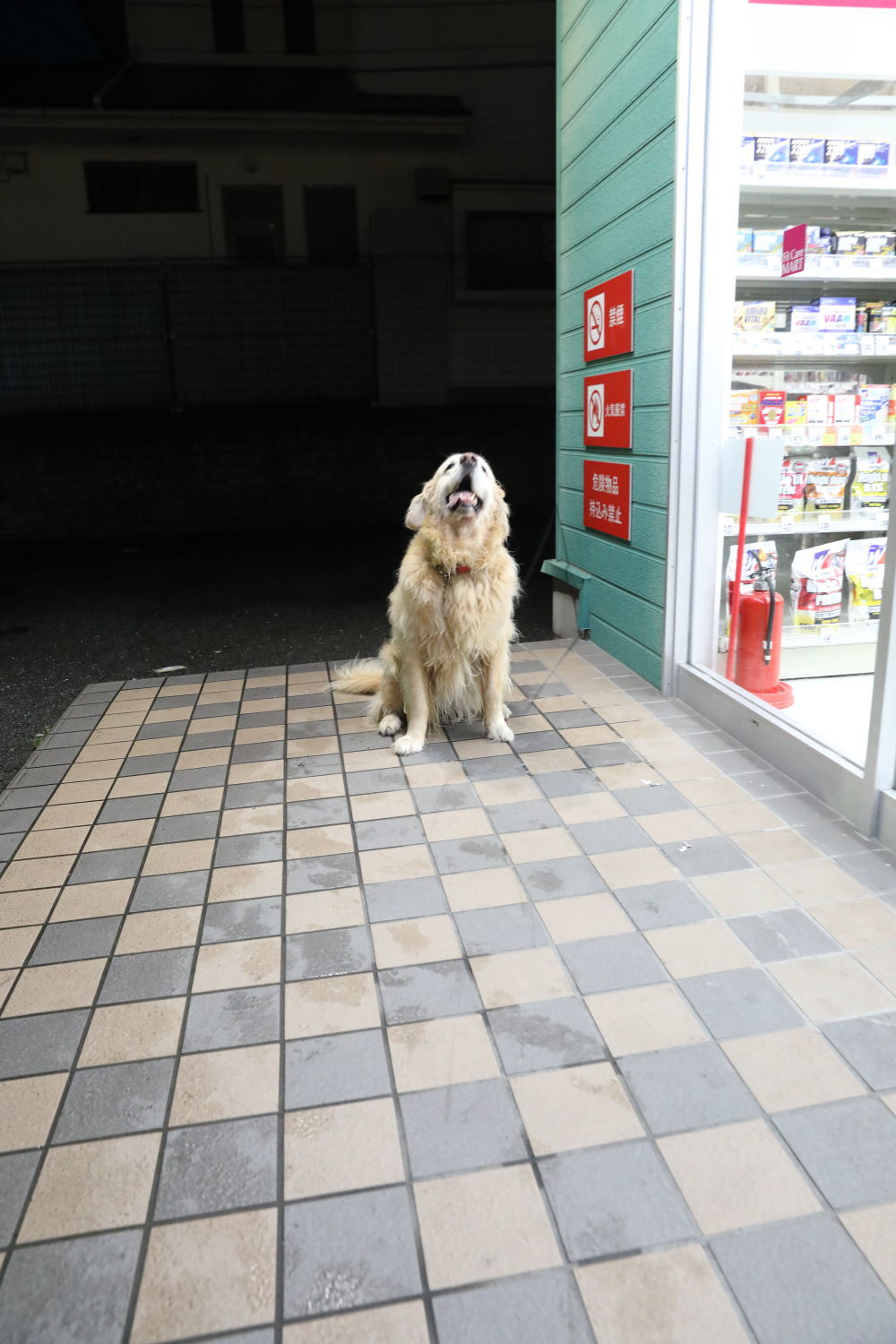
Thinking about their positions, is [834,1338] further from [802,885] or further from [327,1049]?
[802,885]

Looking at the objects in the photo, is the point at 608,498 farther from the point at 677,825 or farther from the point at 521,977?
the point at 521,977

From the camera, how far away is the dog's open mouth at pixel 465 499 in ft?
10.6

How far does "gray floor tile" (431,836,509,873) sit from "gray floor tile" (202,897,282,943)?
510 mm

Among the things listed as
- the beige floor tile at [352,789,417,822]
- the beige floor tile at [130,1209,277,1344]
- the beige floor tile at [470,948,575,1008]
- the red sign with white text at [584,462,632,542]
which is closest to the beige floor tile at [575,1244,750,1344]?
the beige floor tile at [130,1209,277,1344]

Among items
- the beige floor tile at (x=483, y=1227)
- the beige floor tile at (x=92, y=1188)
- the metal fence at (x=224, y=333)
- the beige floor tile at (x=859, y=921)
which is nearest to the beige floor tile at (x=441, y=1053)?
the beige floor tile at (x=483, y=1227)

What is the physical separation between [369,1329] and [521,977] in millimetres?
857

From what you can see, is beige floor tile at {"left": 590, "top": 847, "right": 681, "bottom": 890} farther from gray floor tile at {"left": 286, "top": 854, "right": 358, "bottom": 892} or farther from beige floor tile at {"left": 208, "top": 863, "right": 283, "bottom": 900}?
beige floor tile at {"left": 208, "top": 863, "right": 283, "bottom": 900}

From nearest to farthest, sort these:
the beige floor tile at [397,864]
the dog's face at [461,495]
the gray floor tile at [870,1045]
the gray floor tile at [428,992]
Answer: the gray floor tile at [870,1045] < the gray floor tile at [428,992] < the beige floor tile at [397,864] < the dog's face at [461,495]

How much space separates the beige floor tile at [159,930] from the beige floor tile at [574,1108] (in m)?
1.01

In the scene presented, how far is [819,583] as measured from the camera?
12.7 ft

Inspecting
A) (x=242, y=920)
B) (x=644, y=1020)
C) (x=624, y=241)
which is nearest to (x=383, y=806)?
(x=242, y=920)

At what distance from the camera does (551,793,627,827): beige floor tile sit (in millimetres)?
2791

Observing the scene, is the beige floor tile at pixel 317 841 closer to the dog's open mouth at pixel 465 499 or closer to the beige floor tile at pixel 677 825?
the beige floor tile at pixel 677 825

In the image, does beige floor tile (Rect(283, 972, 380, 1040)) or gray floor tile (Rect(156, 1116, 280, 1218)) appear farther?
beige floor tile (Rect(283, 972, 380, 1040))
